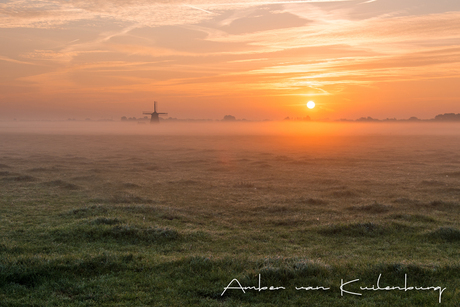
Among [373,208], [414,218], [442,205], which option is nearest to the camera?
[414,218]

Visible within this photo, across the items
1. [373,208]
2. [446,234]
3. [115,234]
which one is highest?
[446,234]

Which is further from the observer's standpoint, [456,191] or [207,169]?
[207,169]

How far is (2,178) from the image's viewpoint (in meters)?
33.3

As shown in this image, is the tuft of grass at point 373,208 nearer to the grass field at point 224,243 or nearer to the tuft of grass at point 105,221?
the grass field at point 224,243

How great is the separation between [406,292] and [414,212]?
12.8 m

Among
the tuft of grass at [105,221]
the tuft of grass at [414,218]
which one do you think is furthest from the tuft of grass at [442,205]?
the tuft of grass at [105,221]

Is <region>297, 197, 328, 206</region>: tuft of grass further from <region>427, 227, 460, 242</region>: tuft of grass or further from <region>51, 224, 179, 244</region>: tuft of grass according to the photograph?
<region>51, 224, 179, 244</region>: tuft of grass

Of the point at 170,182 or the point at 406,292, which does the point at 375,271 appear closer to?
the point at 406,292

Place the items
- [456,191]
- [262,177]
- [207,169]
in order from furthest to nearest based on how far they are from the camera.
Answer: [207,169] < [262,177] < [456,191]

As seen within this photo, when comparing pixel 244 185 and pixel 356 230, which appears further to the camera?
pixel 244 185

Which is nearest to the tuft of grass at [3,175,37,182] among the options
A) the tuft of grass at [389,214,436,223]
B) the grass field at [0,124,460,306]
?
the grass field at [0,124,460,306]

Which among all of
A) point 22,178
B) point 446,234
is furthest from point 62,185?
point 446,234

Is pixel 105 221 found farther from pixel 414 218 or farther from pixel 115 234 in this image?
pixel 414 218

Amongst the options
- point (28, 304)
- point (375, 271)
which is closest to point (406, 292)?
point (375, 271)
